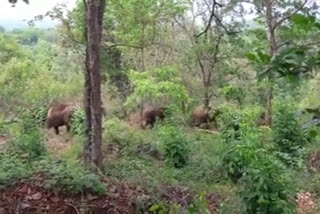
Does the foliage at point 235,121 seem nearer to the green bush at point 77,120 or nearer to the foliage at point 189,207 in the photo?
the green bush at point 77,120

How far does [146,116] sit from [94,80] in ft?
20.8

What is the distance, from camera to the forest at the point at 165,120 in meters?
5.08

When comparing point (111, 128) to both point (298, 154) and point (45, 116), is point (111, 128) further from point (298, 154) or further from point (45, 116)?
point (298, 154)

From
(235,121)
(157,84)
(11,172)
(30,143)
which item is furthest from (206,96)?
(11,172)

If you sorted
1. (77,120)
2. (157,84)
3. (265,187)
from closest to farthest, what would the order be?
1. (265,187)
2. (77,120)
3. (157,84)

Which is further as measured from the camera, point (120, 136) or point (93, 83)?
point (120, 136)

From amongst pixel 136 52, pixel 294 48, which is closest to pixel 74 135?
pixel 136 52

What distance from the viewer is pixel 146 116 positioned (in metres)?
13.4

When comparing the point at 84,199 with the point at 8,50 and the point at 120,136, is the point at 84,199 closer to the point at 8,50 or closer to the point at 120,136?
the point at 120,136

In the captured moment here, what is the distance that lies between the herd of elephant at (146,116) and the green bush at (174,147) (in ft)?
12.7

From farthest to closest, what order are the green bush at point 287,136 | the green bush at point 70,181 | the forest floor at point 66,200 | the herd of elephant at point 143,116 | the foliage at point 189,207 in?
the herd of elephant at point 143,116 → the green bush at point 287,136 → the green bush at point 70,181 → the forest floor at point 66,200 → the foliage at point 189,207

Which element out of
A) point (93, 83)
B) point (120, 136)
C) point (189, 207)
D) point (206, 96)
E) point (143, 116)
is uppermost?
point (93, 83)

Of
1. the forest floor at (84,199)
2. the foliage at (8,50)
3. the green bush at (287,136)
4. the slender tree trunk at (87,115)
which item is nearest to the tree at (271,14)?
the green bush at (287,136)

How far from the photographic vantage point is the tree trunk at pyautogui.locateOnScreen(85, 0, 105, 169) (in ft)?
22.7
